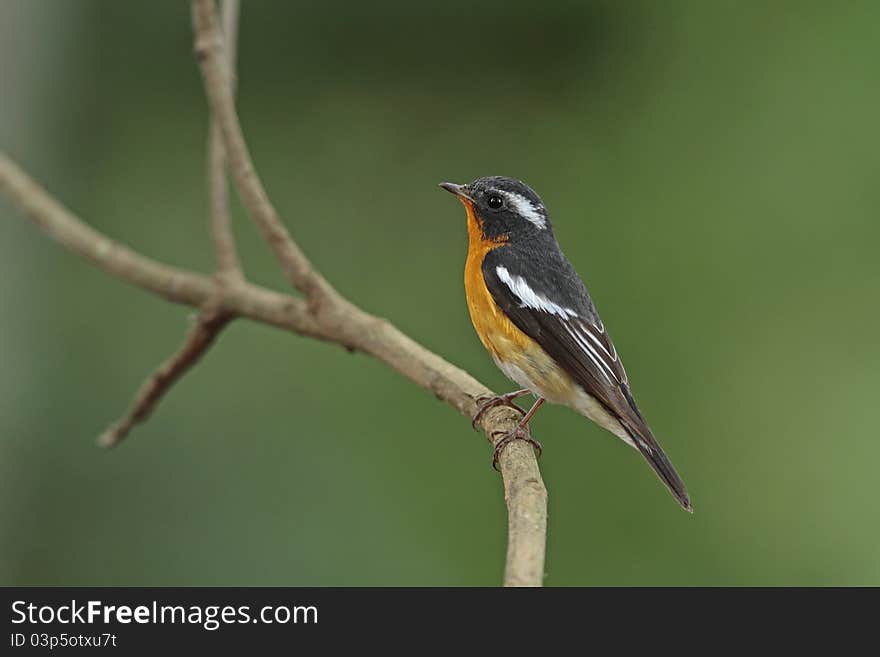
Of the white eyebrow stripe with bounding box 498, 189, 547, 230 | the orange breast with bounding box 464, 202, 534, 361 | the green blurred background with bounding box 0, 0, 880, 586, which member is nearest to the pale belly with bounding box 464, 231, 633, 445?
the orange breast with bounding box 464, 202, 534, 361

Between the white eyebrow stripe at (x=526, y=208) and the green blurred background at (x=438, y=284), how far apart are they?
4.89 ft

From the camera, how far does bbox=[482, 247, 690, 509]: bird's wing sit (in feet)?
10.5

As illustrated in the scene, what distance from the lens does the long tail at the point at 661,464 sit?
9.91 feet

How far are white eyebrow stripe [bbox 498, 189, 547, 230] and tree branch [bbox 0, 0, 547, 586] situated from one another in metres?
0.63

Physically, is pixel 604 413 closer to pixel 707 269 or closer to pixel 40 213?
pixel 40 213

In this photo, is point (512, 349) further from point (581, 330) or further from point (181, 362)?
point (181, 362)

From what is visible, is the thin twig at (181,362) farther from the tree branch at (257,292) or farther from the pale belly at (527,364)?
the pale belly at (527,364)

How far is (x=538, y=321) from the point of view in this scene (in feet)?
11.2

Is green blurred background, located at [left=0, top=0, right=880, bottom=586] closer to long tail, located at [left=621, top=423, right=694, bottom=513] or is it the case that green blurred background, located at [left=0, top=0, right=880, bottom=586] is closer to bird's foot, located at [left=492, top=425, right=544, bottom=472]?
long tail, located at [left=621, top=423, right=694, bottom=513]

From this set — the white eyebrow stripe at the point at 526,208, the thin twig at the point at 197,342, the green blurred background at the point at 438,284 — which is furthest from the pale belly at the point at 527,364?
the green blurred background at the point at 438,284

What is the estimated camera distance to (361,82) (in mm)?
6406

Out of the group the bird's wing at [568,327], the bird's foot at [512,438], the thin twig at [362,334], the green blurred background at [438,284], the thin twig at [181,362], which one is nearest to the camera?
the thin twig at [362,334]

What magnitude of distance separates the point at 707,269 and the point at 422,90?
197 centimetres
